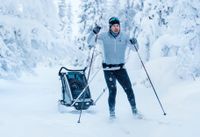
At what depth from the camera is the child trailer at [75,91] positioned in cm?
1137

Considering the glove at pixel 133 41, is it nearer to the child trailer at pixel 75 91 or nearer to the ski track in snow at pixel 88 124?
the ski track in snow at pixel 88 124

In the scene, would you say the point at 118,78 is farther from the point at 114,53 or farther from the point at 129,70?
the point at 129,70

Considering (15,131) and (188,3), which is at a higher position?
(188,3)

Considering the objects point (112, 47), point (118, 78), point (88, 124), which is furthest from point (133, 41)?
point (88, 124)

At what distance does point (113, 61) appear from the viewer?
30.9 ft

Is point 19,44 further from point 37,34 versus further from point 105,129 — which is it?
point 105,129

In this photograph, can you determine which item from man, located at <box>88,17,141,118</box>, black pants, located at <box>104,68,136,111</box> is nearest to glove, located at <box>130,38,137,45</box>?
man, located at <box>88,17,141,118</box>

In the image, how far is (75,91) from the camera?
11664mm

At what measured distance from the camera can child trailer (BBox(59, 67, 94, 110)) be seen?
37.3 feet

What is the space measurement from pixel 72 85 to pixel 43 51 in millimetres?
7172

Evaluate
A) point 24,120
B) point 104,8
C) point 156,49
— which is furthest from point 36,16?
point 104,8

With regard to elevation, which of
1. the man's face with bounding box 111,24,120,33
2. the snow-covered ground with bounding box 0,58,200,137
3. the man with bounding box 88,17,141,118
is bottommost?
the snow-covered ground with bounding box 0,58,200,137

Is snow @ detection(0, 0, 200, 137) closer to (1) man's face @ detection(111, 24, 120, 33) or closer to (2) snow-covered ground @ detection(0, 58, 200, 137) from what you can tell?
(2) snow-covered ground @ detection(0, 58, 200, 137)

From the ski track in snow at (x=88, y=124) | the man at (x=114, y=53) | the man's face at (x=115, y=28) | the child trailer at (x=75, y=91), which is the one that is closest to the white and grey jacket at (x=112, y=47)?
the man at (x=114, y=53)
